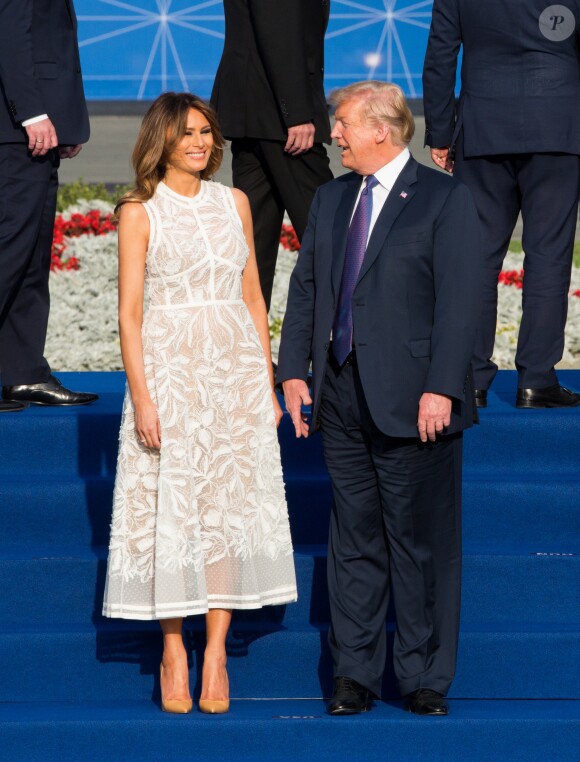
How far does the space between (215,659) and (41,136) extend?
214cm

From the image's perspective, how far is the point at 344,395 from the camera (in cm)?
421

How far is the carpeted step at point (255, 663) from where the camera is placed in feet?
14.8

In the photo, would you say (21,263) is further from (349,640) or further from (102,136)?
(102,136)

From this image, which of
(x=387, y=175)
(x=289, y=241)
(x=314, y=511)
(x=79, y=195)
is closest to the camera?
(x=387, y=175)

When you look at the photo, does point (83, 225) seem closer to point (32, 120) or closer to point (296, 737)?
point (32, 120)

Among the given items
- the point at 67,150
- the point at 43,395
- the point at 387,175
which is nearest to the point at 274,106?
the point at 67,150

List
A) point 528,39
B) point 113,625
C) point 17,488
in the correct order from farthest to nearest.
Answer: point 528,39 < point 17,488 < point 113,625

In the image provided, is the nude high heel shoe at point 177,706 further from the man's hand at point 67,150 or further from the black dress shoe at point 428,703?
the man's hand at point 67,150

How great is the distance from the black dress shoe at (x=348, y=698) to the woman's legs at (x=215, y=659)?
315 mm

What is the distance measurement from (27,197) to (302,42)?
1.16 metres

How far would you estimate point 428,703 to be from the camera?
4.19 meters

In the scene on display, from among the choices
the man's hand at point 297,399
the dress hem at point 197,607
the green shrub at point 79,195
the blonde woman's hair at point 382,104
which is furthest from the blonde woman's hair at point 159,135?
the green shrub at point 79,195

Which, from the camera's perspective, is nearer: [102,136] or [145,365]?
[145,365]

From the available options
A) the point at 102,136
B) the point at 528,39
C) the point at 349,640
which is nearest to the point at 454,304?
the point at 349,640
